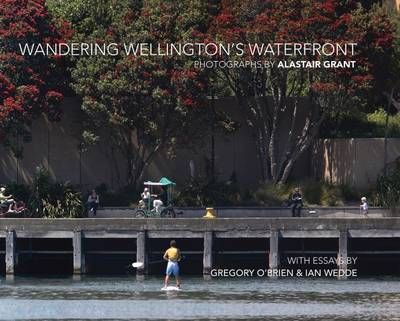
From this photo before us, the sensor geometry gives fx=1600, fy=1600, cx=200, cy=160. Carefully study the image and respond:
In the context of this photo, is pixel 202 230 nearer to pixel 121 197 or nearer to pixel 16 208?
pixel 16 208

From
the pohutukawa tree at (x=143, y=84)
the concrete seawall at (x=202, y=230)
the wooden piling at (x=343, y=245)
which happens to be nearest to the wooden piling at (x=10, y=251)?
the concrete seawall at (x=202, y=230)

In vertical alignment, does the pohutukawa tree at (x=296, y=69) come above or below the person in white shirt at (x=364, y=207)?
above

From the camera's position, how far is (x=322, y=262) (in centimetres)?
5909

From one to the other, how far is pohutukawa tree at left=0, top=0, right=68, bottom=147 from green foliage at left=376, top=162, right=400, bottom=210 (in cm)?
1408

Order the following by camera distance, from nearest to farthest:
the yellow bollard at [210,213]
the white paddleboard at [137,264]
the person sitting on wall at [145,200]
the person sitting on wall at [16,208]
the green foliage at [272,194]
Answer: the white paddleboard at [137,264]
the yellow bollard at [210,213]
the person sitting on wall at [16,208]
the person sitting on wall at [145,200]
the green foliage at [272,194]

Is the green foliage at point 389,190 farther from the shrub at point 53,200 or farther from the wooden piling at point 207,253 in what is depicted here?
the shrub at point 53,200

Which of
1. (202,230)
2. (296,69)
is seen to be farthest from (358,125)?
(202,230)

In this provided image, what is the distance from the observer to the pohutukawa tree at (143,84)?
219 ft

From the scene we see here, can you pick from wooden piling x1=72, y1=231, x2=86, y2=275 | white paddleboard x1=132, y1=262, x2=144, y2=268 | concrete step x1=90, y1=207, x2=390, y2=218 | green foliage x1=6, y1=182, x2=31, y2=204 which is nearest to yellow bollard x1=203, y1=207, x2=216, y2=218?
concrete step x1=90, y1=207, x2=390, y2=218

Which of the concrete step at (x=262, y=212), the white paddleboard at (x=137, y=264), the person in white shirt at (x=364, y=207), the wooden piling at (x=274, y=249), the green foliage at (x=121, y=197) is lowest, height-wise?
the white paddleboard at (x=137, y=264)

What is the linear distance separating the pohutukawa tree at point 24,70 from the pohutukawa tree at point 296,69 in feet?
23.9

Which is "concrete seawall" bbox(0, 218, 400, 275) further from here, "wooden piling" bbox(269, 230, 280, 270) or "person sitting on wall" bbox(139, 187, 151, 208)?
"person sitting on wall" bbox(139, 187, 151, 208)

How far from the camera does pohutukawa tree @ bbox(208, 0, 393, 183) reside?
66062mm

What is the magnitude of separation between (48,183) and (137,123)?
483 cm
